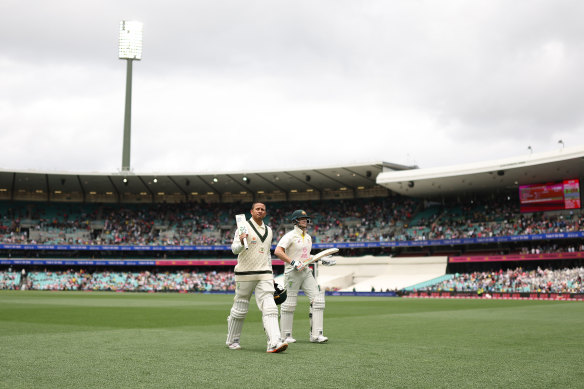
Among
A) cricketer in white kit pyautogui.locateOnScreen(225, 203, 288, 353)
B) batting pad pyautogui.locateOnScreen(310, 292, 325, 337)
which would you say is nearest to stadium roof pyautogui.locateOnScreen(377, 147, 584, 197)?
batting pad pyautogui.locateOnScreen(310, 292, 325, 337)

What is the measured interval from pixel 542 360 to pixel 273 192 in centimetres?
6140

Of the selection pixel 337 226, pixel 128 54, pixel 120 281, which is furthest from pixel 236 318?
pixel 128 54

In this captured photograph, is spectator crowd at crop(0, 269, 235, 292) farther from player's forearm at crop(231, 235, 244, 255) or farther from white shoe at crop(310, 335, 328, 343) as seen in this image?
player's forearm at crop(231, 235, 244, 255)

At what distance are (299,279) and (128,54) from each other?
6462 cm

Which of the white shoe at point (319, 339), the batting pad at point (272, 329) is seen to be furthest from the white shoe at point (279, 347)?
the white shoe at point (319, 339)

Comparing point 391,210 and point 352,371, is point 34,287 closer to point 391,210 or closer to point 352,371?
point 391,210

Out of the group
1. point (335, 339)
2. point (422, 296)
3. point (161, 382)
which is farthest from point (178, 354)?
point (422, 296)

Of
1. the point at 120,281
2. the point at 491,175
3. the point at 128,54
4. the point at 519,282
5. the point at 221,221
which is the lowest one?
the point at 120,281

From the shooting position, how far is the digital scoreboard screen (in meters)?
46.9

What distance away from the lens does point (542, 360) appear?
7.16 metres

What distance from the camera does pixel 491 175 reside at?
47094mm

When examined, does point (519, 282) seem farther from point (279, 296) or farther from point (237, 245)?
point (237, 245)

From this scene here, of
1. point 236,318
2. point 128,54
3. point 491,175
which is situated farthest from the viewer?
point 128,54

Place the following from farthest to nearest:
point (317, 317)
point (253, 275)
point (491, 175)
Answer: point (491, 175), point (317, 317), point (253, 275)
